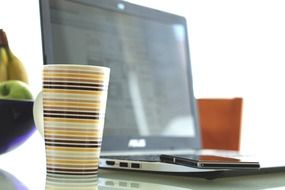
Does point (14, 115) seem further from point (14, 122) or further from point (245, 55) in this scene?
point (245, 55)

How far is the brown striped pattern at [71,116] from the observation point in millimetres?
523

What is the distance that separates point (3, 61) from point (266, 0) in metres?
1.65

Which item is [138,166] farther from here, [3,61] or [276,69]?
[276,69]

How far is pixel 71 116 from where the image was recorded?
524 mm

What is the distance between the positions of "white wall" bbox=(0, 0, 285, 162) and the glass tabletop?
143cm

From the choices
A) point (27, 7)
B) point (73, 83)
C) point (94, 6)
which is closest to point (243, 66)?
point (27, 7)

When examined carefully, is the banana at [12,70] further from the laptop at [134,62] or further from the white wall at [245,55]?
the white wall at [245,55]

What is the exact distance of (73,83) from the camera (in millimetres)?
523

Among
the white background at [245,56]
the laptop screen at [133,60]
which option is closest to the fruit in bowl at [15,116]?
the laptop screen at [133,60]

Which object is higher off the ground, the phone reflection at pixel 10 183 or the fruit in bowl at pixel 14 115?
the fruit in bowl at pixel 14 115

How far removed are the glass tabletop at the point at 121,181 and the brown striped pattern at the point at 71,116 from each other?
2 cm

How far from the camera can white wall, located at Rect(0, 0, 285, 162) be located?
7.04 feet

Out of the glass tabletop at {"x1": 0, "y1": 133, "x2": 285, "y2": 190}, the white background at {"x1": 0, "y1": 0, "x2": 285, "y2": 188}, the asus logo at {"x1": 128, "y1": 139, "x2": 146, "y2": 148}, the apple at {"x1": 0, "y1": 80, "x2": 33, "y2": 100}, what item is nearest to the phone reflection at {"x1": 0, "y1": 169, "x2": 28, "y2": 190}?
the glass tabletop at {"x1": 0, "y1": 133, "x2": 285, "y2": 190}

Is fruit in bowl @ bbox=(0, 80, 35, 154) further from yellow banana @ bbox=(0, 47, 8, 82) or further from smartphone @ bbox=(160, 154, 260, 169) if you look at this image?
smartphone @ bbox=(160, 154, 260, 169)
